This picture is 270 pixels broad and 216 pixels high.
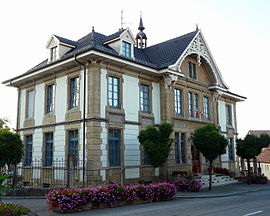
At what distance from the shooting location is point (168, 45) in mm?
25750

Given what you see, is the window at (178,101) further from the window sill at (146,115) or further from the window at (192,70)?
the window sill at (146,115)

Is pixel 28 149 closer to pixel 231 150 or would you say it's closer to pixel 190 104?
pixel 190 104

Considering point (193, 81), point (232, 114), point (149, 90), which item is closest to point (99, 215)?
point (149, 90)

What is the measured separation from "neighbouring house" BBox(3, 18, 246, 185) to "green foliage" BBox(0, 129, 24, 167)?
8.76 ft

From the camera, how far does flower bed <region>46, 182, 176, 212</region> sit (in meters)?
11.7

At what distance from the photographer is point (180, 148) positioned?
22703 millimetres

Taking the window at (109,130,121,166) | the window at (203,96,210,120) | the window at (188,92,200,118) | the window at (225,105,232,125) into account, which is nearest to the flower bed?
the window at (109,130,121,166)

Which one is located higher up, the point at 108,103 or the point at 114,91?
the point at 114,91

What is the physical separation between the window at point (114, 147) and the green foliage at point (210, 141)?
5159mm

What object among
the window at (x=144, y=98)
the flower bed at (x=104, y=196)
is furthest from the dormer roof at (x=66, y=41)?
the flower bed at (x=104, y=196)

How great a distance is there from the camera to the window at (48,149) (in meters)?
20.5

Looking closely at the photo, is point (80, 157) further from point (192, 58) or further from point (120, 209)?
point (192, 58)

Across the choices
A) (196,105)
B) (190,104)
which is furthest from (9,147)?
(196,105)

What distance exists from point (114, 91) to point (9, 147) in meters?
6.88
